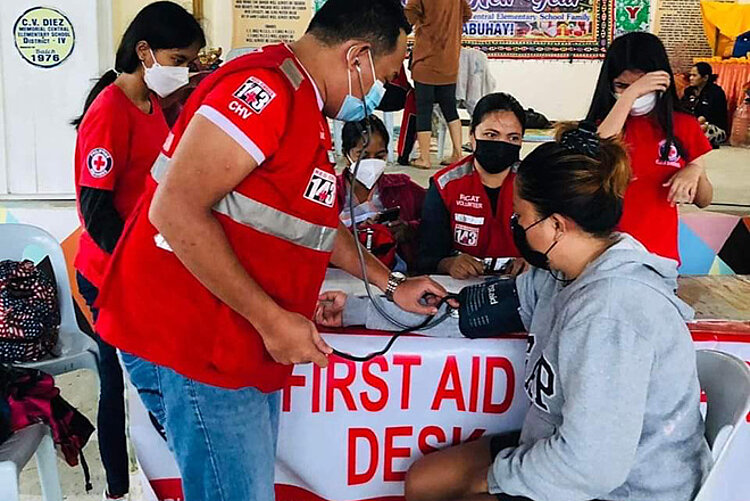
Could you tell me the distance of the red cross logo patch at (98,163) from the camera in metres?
1.83

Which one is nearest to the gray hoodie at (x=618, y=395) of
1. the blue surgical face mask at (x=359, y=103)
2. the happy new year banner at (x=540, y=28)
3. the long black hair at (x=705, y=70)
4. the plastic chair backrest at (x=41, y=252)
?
the blue surgical face mask at (x=359, y=103)

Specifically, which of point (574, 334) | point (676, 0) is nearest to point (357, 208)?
point (574, 334)

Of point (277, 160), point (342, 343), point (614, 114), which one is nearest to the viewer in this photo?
point (277, 160)

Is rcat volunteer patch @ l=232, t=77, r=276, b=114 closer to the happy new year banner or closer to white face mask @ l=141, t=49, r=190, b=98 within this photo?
white face mask @ l=141, t=49, r=190, b=98

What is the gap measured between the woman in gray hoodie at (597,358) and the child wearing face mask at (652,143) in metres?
0.69

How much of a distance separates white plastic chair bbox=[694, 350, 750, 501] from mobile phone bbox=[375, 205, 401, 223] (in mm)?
1428

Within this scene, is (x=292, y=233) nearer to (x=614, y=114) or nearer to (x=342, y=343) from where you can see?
(x=342, y=343)

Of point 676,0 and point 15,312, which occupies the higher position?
point 676,0

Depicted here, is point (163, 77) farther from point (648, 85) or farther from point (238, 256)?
point (648, 85)

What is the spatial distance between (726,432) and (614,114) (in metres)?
0.95

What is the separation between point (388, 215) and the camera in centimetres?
292

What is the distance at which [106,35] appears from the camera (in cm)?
393

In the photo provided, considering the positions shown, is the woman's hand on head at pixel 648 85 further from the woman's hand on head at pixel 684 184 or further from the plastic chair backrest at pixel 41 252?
the plastic chair backrest at pixel 41 252

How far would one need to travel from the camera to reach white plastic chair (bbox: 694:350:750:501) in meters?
1.37
